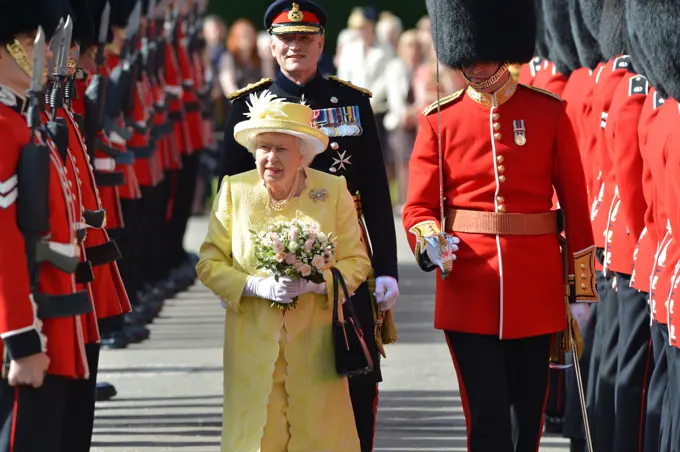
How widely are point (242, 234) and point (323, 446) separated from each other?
2.42 feet

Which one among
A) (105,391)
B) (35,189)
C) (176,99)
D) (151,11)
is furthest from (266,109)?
(176,99)

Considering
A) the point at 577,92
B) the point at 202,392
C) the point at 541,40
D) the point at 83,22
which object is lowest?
the point at 202,392

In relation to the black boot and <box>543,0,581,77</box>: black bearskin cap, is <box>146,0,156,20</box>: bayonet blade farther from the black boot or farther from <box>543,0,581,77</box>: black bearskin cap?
the black boot

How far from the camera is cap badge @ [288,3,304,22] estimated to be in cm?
652

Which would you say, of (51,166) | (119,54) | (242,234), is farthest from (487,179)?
(119,54)

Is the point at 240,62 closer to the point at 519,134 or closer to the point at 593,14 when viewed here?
the point at 593,14

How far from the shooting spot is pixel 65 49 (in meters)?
5.97

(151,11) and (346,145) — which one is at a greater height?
(151,11)

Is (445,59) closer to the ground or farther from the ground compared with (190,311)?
farther from the ground

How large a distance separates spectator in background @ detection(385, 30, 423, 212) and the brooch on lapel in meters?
12.5

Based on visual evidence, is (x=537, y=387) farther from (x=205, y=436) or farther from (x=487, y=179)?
(x=205, y=436)

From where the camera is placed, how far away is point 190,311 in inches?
482

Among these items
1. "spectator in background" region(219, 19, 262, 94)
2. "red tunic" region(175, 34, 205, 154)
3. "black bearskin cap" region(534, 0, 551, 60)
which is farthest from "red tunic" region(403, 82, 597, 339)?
"spectator in background" region(219, 19, 262, 94)

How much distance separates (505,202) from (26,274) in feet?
6.59
